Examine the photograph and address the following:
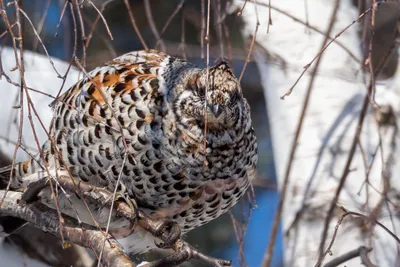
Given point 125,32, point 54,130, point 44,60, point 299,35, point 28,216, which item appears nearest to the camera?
point 28,216

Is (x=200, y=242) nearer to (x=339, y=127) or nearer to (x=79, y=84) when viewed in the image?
(x=339, y=127)

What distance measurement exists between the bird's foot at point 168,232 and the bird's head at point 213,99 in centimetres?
36

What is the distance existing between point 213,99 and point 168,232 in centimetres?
50

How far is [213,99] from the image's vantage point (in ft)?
7.35

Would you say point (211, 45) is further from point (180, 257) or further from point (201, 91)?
point (180, 257)

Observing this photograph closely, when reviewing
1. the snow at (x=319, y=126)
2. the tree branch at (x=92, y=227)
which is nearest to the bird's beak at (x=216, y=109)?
the tree branch at (x=92, y=227)

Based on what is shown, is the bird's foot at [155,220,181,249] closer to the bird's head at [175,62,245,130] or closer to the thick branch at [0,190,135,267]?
the thick branch at [0,190,135,267]

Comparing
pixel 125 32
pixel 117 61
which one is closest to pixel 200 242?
pixel 125 32

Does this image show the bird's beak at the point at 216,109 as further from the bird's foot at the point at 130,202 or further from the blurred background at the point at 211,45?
the blurred background at the point at 211,45

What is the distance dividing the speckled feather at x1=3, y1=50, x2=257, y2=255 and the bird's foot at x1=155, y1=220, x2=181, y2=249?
11cm

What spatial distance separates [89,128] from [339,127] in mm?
1159

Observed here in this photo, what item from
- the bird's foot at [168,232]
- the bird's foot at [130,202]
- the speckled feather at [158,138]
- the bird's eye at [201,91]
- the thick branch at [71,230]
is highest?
Answer: the bird's eye at [201,91]

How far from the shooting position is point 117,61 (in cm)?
271

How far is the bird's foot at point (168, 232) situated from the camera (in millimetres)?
2312
